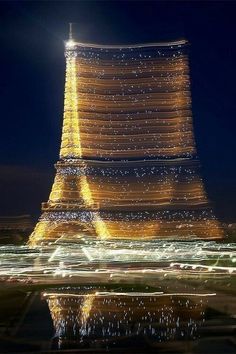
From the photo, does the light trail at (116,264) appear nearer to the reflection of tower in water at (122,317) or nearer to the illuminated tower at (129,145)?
the reflection of tower in water at (122,317)

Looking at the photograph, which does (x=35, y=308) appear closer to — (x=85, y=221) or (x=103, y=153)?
(x=85, y=221)

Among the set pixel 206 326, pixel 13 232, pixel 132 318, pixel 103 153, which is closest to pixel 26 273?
pixel 132 318

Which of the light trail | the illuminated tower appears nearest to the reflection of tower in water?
the light trail

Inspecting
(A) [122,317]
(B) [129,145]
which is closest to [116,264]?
(A) [122,317]

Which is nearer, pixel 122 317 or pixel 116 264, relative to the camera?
pixel 122 317

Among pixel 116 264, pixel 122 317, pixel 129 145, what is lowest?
pixel 116 264

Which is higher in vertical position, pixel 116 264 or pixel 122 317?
pixel 122 317

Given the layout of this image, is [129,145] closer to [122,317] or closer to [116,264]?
[116,264]
